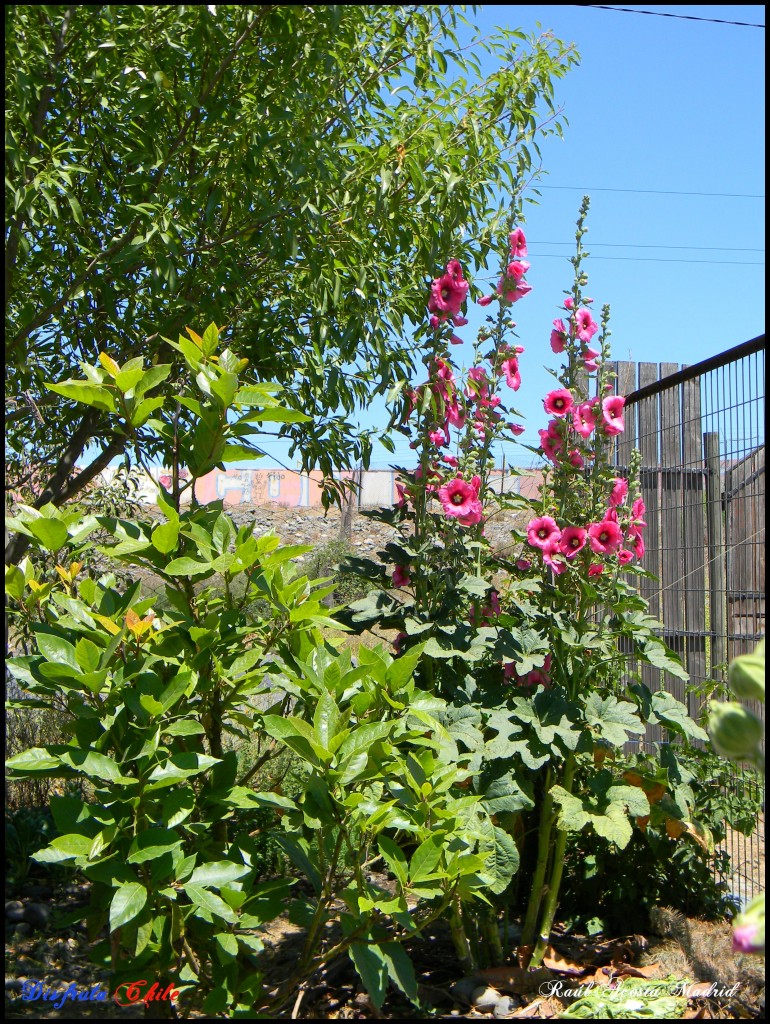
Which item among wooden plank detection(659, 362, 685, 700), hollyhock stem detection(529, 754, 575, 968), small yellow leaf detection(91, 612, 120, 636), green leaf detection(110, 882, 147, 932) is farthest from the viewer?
wooden plank detection(659, 362, 685, 700)

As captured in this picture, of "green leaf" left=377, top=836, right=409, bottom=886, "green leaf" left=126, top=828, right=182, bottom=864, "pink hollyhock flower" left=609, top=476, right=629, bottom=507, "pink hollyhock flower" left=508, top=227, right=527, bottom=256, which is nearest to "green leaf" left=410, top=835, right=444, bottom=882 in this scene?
"green leaf" left=377, top=836, right=409, bottom=886

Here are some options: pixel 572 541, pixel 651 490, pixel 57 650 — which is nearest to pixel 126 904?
pixel 57 650

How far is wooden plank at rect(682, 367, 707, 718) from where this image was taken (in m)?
3.34

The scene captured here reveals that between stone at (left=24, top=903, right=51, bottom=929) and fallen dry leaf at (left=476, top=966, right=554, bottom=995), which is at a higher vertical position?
fallen dry leaf at (left=476, top=966, right=554, bottom=995)

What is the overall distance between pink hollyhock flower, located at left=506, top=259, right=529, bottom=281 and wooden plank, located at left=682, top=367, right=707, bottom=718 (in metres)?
1.02

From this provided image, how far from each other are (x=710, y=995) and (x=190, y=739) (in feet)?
4.89

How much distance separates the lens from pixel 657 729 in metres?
3.80

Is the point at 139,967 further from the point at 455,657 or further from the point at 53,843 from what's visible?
the point at 455,657

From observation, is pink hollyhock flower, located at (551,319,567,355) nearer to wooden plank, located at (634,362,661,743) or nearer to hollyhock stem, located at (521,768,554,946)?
wooden plank, located at (634,362,661,743)

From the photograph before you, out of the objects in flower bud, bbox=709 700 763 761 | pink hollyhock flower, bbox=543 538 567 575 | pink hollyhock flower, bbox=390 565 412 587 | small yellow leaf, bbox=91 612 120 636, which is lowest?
flower bud, bbox=709 700 763 761

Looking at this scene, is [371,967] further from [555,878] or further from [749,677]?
[749,677]

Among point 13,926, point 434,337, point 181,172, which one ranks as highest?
point 181,172

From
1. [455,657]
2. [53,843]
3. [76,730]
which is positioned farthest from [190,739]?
[455,657]

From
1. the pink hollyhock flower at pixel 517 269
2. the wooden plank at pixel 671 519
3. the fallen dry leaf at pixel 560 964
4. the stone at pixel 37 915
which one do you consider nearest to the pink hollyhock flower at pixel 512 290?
the pink hollyhock flower at pixel 517 269
